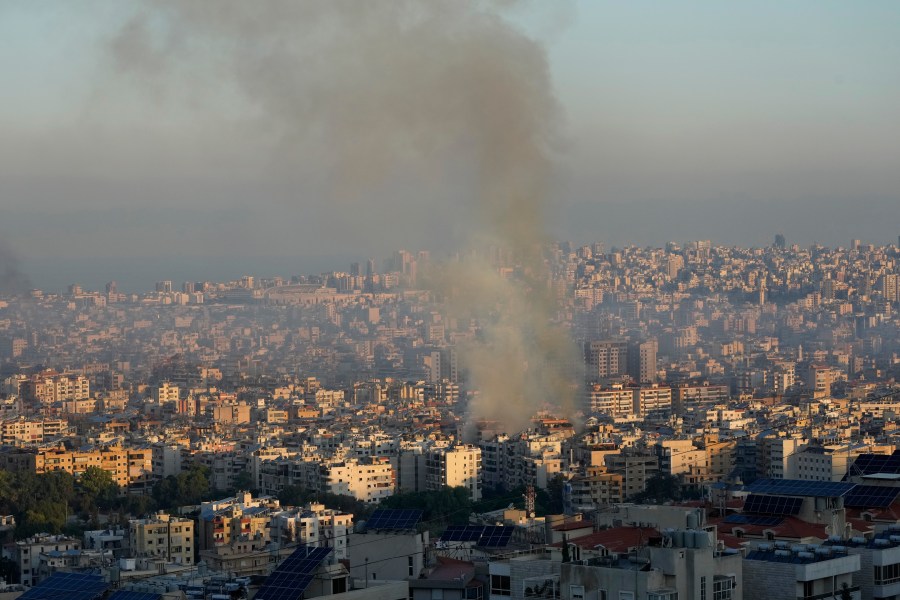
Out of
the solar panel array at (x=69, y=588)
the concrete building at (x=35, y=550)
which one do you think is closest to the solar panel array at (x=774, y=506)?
the solar panel array at (x=69, y=588)

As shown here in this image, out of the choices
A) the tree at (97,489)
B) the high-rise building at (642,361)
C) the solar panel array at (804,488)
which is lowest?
the tree at (97,489)

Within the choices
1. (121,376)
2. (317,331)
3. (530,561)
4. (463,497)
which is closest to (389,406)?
(121,376)

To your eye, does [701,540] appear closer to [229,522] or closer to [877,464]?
[877,464]

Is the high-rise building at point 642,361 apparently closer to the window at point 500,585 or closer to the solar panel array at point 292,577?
the solar panel array at point 292,577

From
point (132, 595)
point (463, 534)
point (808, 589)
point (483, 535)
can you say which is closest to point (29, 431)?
point (463, 534)

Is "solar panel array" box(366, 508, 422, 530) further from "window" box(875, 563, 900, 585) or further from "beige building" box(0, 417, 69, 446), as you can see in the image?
"beige building" box(0, 417, 69, 446)

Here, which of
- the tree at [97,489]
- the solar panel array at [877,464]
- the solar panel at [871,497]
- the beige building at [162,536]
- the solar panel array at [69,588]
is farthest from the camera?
the tree at [97,489]

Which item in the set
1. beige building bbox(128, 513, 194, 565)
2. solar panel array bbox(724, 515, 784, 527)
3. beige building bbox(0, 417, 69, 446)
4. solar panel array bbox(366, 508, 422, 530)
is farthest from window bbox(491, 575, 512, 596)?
beige building bbox(0, 417, 69, 446)

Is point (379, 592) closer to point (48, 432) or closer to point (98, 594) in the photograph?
point (98, 594)
